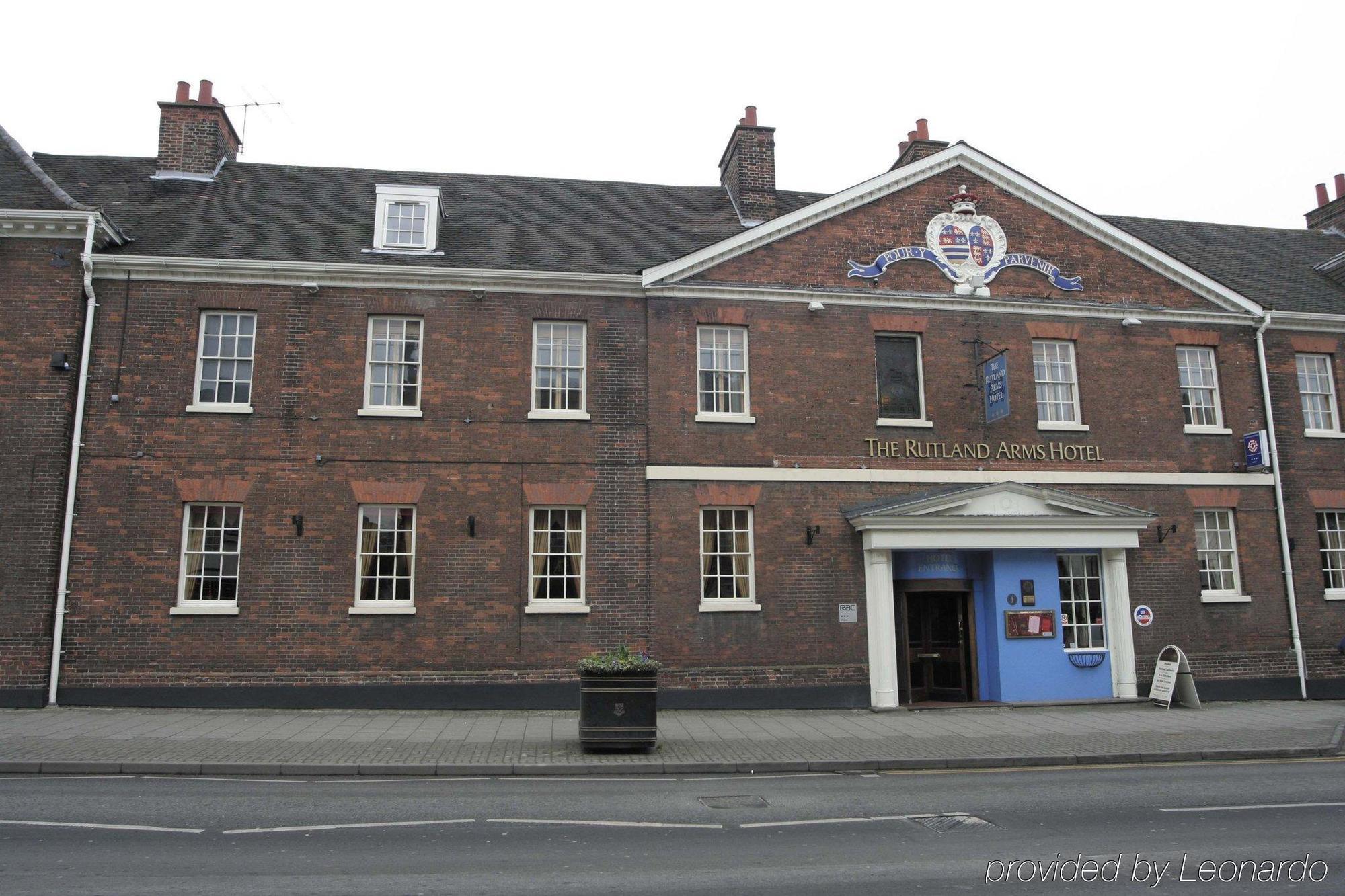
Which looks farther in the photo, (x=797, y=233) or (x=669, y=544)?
(x=797, y=233)

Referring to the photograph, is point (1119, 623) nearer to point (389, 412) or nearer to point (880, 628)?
point (880, 628)

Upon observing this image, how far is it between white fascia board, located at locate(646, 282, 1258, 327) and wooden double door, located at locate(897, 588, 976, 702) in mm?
5717

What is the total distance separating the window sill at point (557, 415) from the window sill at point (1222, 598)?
12.7 meters

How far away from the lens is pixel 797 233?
1853 centimetres

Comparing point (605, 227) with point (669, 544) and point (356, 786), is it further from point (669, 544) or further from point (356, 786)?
point (356, 786)

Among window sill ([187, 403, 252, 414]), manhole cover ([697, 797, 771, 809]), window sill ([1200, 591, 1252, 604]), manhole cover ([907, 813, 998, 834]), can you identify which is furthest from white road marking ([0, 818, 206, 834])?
window sill ([1200, 591, 1252, 604])

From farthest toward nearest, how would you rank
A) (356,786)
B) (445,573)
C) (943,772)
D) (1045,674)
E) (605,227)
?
(605,227) < (1045,674) < (445,573) < (943,772) < (356,786)

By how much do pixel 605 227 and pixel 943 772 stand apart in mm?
13069

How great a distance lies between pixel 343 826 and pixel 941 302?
14786mm

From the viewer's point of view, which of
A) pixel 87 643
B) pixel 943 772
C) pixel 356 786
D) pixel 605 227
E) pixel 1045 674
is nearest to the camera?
pixel 356 786

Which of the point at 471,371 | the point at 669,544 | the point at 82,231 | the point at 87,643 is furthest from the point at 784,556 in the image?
the point at 82,231

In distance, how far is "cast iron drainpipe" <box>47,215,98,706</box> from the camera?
15.4m

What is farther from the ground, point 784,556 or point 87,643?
point 784,556

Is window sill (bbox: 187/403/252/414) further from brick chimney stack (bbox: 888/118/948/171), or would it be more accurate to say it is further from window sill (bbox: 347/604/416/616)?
brick chimney stack (bbox: 888/118/948/171)
